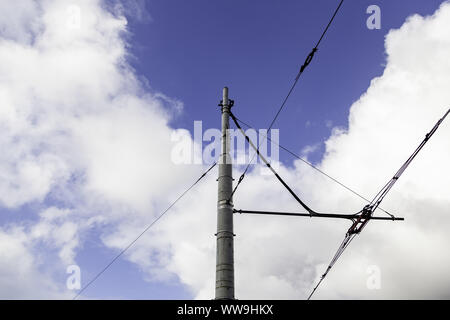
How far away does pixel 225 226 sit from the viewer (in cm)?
1300

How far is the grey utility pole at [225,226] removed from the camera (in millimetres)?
11906

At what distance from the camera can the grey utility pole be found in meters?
11.9
